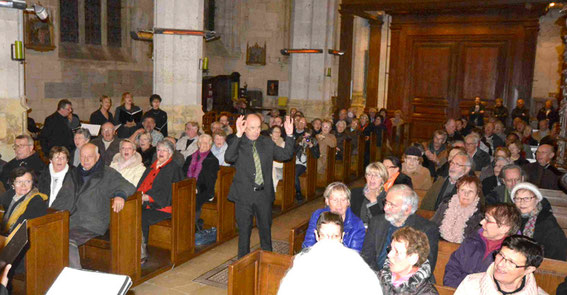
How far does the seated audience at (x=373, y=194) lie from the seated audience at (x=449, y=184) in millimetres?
802

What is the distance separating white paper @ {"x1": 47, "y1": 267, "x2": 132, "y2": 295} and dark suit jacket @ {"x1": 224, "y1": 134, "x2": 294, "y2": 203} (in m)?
2.99

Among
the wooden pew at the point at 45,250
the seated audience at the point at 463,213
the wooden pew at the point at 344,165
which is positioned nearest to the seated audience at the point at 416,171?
the seated audience at the point at 463,213

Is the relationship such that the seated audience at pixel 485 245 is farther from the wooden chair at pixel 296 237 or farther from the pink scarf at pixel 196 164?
the pink scarf at pixel 196 164

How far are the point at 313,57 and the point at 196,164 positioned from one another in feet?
27.4

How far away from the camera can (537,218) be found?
4215mm

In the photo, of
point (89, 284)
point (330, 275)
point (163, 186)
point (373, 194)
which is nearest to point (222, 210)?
point (163, 186)

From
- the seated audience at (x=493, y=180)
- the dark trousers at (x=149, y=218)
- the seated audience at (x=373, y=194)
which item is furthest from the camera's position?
the seated audience at (x=493, y=180)

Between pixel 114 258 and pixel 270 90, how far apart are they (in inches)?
A: 562

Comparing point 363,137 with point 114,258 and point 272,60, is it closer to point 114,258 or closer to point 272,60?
point 114,258

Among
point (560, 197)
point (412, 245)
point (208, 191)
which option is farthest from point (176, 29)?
point (412, 245)

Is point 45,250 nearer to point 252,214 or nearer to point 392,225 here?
point 252,214

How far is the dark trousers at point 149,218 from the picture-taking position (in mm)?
5398

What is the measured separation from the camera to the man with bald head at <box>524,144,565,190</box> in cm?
621

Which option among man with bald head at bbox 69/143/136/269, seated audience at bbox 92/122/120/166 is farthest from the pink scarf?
man with bald head at bbox 69/143/136/269
